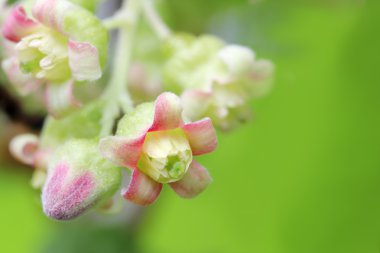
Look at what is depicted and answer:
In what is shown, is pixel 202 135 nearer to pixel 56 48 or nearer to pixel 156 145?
pixel 156 145

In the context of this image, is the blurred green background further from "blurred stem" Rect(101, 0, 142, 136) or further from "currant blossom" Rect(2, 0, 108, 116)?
"currant blossom" Rect(2, 0, 108, 116)

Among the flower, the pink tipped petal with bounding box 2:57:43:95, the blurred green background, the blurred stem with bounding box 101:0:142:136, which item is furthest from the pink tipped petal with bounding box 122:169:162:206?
the blurred green background

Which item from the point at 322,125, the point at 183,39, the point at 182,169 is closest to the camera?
the point at 182,169

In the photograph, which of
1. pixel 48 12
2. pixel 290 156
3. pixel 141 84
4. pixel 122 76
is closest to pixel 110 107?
pixel 122 76

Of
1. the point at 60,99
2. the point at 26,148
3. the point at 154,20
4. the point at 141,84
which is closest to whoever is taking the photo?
the point at 60,99

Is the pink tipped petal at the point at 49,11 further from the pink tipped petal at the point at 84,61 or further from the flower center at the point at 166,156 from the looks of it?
the flower center at the point at 166,156

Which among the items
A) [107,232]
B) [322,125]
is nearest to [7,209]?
[107,232]

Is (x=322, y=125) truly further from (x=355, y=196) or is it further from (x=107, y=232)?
(x=107, y=232)
